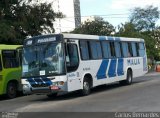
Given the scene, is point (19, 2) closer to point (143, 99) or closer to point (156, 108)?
point (143, 99)

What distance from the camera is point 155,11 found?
88938 mm

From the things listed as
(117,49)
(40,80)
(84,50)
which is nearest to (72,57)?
(84,50)

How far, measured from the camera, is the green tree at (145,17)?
8638 centimetres

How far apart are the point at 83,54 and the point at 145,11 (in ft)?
231

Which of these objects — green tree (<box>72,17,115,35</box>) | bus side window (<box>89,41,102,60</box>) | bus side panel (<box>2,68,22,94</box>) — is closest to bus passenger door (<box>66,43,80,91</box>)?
bus side window (<box>89,41,102,60</box>)

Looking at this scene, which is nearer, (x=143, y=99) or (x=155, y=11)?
(x=143, y=99)

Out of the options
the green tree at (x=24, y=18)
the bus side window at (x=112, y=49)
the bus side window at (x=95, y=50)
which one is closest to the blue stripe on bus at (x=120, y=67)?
the bus side window at (x=112, y=49)

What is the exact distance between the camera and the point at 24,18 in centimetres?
3381

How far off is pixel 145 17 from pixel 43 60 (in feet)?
234

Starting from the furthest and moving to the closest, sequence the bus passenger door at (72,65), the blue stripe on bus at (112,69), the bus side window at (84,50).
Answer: the blue stripe on bus at (112,69)
the bus side window at (84,50)
the bus passenger door at (72,65)

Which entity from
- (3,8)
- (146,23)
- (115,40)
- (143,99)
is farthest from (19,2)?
(146,23)

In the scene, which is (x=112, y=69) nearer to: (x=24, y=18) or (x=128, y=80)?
(x=128, y=80)

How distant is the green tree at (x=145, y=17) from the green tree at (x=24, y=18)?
51431 millimetres

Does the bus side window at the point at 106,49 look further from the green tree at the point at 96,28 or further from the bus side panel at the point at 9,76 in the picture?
the green tree at the point at 96,28
